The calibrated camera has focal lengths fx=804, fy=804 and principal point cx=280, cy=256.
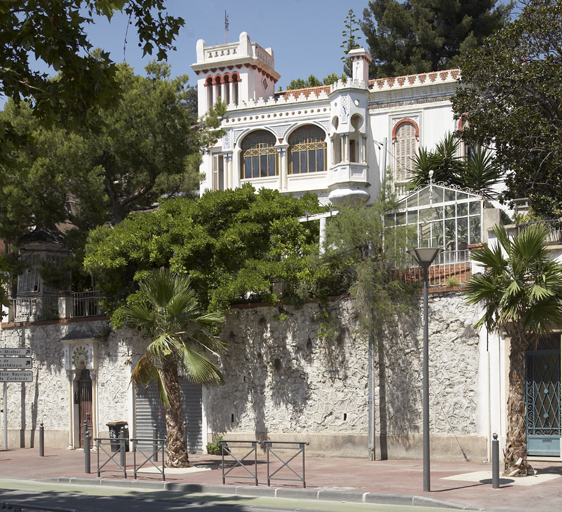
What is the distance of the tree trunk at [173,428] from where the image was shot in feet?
62.3

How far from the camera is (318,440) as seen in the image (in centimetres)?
2131

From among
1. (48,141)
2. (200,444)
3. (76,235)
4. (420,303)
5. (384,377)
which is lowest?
(200,444)

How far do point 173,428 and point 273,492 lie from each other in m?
4.92

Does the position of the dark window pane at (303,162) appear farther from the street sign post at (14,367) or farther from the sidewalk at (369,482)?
the sidewalk at (369,482)

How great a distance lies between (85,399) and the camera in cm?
2653

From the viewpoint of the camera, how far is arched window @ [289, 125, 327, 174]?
39.6 metres

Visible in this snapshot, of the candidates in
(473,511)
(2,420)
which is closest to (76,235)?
(2,420)

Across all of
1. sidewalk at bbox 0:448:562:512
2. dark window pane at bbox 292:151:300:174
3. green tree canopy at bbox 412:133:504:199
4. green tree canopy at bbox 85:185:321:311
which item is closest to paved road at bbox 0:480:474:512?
sidewalk at bbox 0:448:562:512

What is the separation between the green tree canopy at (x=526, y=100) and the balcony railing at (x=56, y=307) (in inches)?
539

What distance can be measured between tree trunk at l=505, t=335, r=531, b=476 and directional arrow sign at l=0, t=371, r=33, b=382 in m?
14.6

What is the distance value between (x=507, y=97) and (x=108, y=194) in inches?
538

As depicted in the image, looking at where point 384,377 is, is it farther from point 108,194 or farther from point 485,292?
point 108,194

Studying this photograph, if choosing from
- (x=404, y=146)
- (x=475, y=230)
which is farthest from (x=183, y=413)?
(x=404, y=146)

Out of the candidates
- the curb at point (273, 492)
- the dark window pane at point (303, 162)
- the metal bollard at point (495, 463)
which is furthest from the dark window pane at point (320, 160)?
the metal bollard at point (495, 463)
